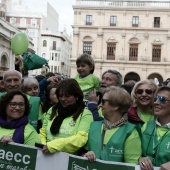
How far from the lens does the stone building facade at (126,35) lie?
122 ft

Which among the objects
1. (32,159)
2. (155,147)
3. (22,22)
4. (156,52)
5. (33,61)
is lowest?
(32,159)

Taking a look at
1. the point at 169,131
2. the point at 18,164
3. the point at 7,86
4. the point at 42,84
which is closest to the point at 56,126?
the point at 18,164

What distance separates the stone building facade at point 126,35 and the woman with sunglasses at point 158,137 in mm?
33912

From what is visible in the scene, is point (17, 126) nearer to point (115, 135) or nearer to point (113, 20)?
point (115, 135)

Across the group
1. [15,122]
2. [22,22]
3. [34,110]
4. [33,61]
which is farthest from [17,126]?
[22,22]

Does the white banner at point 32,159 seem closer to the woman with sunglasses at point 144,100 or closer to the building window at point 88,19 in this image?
the woman with sunglasses at point 144,100

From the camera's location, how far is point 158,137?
3236 mm

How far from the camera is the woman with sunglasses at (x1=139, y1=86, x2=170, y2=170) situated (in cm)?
311

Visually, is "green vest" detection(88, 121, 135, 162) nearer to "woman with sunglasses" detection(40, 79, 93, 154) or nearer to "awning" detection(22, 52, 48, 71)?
"woman with sunglasses" detection(40, 79, 93, 154)

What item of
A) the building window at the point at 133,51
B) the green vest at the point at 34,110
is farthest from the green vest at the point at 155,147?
the building window at the point at 133,51

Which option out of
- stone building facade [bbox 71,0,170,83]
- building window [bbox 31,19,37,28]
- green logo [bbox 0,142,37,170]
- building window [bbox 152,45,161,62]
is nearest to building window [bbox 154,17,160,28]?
stone building facade [bbox 71,0,170,83]

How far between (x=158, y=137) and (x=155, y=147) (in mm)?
99

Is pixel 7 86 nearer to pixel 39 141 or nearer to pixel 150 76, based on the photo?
pixel 39 141

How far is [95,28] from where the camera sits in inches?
1491
